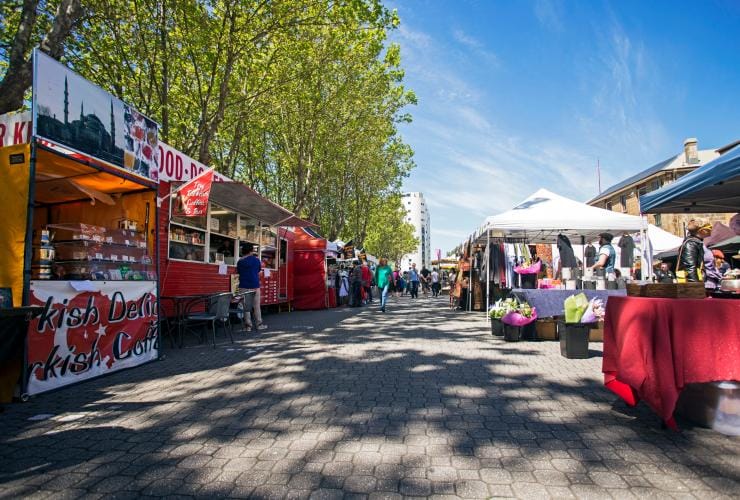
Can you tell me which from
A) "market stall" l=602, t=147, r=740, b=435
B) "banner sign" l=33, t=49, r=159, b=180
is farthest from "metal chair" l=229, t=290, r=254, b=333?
"market stall" l=602, t=147, r=740, b=435

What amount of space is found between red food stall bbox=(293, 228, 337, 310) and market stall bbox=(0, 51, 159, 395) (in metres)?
9.10

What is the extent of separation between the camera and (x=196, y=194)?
7.44m

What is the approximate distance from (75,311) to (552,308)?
733cm

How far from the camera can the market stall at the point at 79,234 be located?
13.8 ft

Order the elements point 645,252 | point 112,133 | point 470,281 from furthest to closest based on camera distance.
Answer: point 470,281 → point 645,252 → point 112,133

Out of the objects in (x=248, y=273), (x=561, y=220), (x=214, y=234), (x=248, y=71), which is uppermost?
(x=248, y=71)

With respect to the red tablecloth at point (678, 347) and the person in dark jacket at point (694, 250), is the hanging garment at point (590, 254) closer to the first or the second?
the person in dark jacket at point (694, 250)

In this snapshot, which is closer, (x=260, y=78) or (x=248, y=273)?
(x=248, y=273)

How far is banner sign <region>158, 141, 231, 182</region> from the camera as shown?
7.66m

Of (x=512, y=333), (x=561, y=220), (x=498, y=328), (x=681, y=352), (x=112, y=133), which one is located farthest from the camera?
(x=561, y=220)

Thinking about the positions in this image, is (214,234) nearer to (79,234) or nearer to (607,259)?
(79,234)

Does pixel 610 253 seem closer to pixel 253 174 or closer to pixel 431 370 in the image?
pixel 431 370

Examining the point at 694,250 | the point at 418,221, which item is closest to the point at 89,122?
the point at 694,250

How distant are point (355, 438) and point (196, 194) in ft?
19.2
